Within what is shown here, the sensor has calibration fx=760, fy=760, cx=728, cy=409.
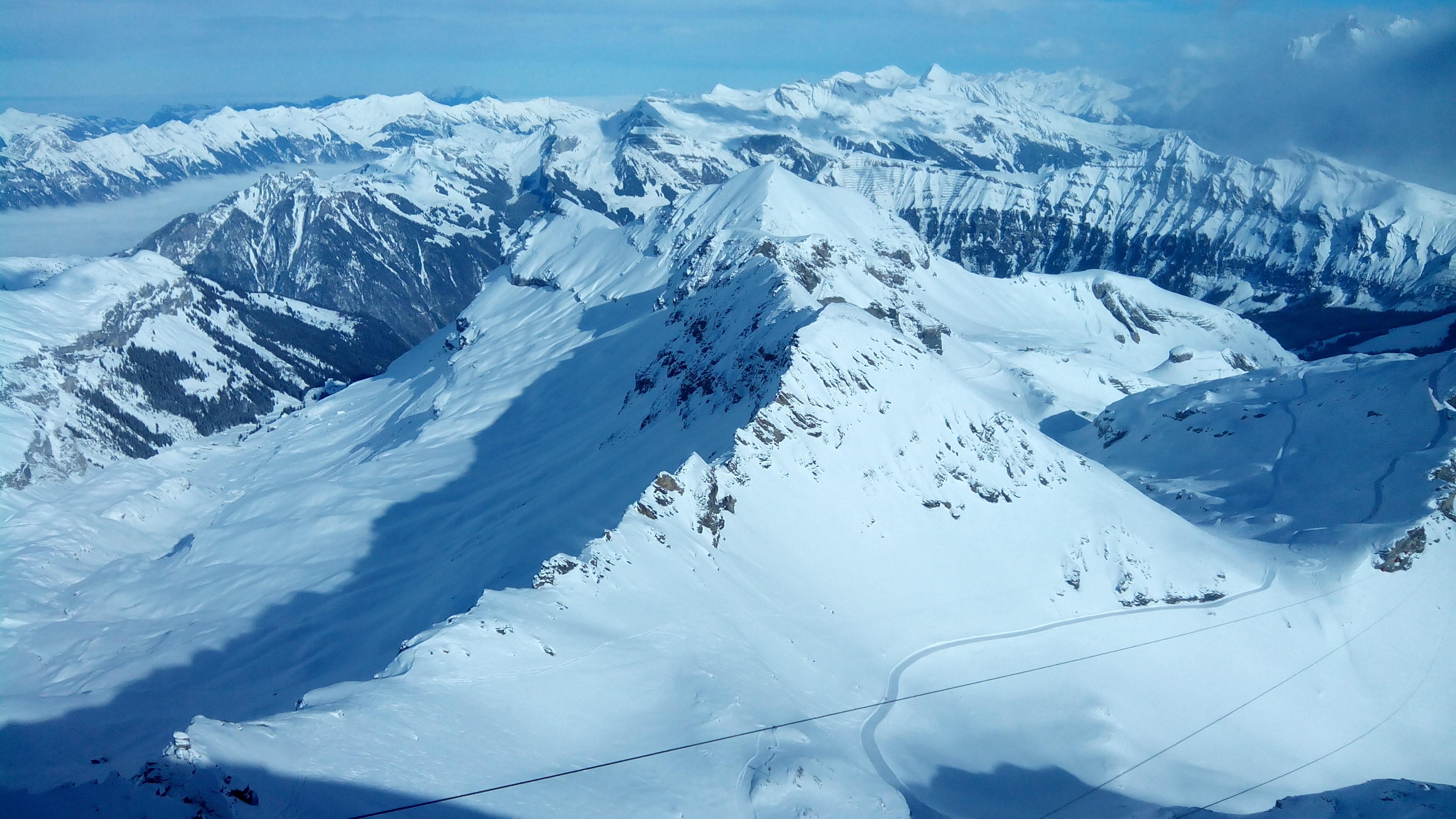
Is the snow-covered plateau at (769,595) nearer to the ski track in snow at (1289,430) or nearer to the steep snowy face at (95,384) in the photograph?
the ski track in snow at (1289,430)

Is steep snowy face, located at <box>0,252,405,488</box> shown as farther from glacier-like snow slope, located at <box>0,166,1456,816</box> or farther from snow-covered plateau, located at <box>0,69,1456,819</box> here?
glacier-like snow slope, located at <box>0,166,1456,816</box>

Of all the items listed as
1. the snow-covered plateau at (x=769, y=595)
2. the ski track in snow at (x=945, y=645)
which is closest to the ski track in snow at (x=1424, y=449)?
the snow-covered plateau at (x=769, y=595)

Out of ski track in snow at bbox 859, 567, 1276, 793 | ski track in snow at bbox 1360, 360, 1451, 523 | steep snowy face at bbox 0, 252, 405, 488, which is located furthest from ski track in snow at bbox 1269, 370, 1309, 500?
steep snowy face at bbox 0, 252, 405, 488

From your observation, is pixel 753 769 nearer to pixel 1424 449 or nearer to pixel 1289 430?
pixel 1424 449

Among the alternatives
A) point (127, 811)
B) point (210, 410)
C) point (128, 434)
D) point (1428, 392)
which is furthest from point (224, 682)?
A: point (210, 410)

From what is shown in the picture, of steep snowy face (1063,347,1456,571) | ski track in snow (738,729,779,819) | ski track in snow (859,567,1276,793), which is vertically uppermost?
ski track in snow (738,729,779,819)

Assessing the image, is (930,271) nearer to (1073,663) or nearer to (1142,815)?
(1073,663)
